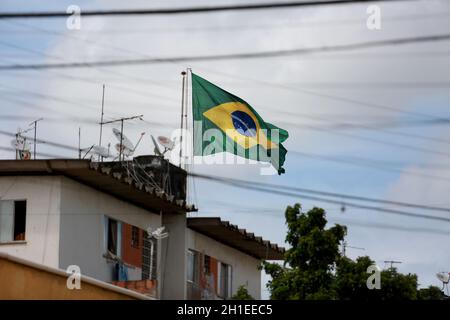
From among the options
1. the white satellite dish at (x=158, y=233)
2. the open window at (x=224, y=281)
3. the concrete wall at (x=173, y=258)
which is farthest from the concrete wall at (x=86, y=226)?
the open window at (x=224, y=281)

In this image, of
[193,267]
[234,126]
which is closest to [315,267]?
[234,126]

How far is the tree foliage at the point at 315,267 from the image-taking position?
116 ft

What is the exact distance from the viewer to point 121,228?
39.9m

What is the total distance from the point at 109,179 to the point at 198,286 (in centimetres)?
892

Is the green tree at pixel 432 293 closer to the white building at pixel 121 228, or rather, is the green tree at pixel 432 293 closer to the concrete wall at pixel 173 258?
the white building at pixel 121 228

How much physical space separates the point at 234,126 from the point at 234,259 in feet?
52.6

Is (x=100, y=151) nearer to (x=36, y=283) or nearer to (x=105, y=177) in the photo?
(x=105, y=177)

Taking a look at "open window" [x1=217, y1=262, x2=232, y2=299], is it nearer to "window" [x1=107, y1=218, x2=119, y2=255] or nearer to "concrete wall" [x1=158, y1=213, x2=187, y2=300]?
"concrete wall" [x1=158, y1=213, x2=187, y2=300]

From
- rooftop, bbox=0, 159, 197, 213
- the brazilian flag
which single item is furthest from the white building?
the brazilian flag

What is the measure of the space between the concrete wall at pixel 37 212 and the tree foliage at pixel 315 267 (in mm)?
6275

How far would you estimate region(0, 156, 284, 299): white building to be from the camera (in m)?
36.2
